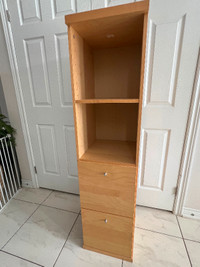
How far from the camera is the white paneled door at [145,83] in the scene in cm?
99

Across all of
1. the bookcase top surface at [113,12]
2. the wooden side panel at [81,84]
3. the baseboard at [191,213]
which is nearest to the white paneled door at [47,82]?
the wooden side panel at [81,84]

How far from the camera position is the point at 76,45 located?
2.55 feet

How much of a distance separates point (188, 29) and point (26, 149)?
187 cm

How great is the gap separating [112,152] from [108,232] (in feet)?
1.86

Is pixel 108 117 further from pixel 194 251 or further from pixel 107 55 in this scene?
pixel 194 251

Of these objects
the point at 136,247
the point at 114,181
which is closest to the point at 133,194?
the point at 114,181

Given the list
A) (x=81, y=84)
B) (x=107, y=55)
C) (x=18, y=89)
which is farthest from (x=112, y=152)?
(x=18, y=89)

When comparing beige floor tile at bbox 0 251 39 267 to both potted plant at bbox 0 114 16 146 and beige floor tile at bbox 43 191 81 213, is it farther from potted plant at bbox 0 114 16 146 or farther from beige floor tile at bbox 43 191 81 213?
potted plant at bbox 0 114 16 146

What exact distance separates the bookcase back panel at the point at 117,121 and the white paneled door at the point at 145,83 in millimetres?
155

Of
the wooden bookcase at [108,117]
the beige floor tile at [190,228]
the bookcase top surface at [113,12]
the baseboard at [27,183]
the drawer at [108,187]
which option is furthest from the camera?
the baseboard at [27,183]

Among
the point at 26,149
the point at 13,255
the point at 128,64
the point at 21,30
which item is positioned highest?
the point at 21,30

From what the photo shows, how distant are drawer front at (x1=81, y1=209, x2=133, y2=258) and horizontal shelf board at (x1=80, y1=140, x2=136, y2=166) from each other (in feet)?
1.28

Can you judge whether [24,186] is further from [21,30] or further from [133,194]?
[21,30]

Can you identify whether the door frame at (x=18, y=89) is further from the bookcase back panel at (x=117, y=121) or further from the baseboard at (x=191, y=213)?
the baseboard at (x=191, y=213)
